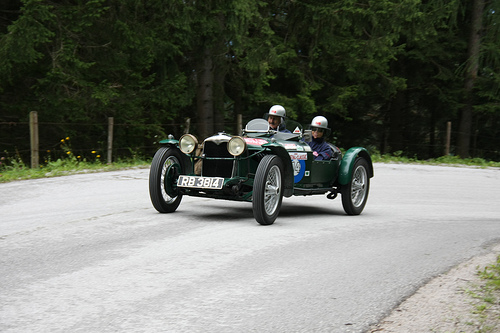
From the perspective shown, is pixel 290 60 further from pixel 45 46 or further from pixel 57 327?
pixel 57 327

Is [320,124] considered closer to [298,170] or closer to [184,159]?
[298,170]

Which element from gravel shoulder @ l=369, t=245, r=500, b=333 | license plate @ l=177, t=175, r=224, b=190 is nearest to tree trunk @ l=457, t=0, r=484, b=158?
license plate @ l=177, t=175, r=224, b=190

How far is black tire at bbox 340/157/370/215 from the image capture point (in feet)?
32.5

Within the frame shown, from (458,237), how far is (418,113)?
1145 inches

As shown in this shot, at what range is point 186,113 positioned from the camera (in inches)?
1148

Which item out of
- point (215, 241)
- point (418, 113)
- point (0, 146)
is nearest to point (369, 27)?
point (418, 113)

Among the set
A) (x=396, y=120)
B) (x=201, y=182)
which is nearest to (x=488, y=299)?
(x=201, y=182)

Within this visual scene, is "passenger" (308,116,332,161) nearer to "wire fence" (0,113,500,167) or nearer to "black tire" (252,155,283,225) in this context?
"black tire" (252,155,283,225)

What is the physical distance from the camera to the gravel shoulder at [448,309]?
444 centimetres

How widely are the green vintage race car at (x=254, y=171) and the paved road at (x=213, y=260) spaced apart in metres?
0.36

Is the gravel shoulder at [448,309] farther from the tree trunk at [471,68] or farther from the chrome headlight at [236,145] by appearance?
the tree trunk at [471,68]

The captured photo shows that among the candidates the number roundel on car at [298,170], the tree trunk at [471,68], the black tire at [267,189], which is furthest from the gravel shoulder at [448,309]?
the tree trunk at [471,68]

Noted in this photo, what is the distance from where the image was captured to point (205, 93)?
2361 cm

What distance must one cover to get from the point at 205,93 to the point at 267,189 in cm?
1552
